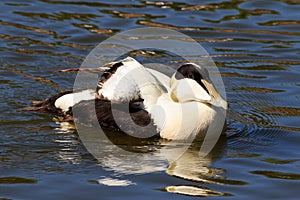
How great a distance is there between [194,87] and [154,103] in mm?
390

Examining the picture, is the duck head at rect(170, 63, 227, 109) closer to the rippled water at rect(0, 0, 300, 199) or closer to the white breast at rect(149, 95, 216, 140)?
the white breast at rect(149, 95, 216, 140)

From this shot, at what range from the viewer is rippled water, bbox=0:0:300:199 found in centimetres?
636

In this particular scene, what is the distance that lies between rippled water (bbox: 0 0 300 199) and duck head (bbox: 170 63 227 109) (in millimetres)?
439

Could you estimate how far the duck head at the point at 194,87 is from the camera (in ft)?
24.0

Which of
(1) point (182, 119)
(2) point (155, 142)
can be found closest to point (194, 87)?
(1) point (182, 119)

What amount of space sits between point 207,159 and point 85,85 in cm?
219

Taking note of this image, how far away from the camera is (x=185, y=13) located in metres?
11.5

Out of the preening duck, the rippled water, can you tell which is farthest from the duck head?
the rippled water

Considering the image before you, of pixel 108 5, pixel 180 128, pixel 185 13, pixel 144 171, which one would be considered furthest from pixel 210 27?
pixel 144 171

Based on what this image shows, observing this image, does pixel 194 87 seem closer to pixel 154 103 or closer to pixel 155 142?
pixel 154 103

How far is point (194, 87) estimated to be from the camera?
24.0 ft

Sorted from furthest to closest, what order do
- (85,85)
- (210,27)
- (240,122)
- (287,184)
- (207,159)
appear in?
(210,27) < (85,85) < (240,122) < (207,159) < (287,184)

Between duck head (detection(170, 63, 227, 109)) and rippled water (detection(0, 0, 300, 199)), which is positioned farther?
duck head (detection(170, 63, 227, 109))

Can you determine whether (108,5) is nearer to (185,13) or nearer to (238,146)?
(185,13)
